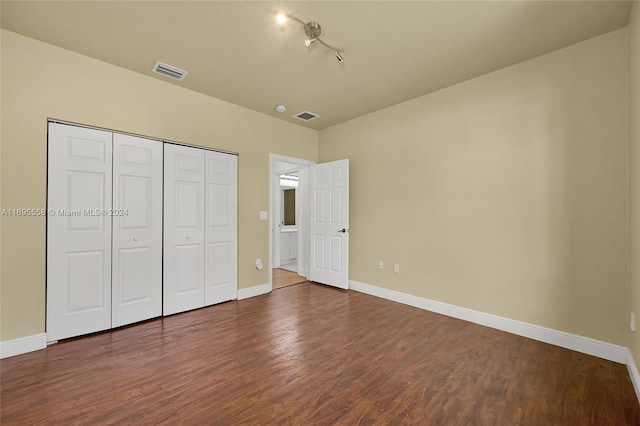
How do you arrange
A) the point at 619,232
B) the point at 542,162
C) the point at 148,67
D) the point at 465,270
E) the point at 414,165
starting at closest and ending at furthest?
the point at 619,232 < the point at 542,162 < the point at 148,67 < the point at 465,270 < the point at 414,165

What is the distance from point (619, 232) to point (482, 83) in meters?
1.98

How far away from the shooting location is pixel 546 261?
2.67m

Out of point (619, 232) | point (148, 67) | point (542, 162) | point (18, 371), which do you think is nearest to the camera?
point (18, 371)

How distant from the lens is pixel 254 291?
13.6 feet

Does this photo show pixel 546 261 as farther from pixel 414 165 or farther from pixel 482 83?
pixel 482 83

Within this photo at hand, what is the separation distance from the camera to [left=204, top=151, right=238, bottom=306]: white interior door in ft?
12.1

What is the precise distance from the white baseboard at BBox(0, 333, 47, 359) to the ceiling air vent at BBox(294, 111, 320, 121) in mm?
3980

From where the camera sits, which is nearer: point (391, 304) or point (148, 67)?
point (148, 67)

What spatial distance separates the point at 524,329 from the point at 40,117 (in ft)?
Result: 17.1

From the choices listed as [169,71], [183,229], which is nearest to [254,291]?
[183,229]

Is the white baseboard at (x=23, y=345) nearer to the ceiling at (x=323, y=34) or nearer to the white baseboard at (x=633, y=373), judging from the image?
the ceiling at (x=323, y=34)

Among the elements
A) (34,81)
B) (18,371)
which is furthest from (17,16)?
(18,371)

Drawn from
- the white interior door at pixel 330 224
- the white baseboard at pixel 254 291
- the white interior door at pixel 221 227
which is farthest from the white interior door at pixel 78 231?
the white interior door at pixel 330 224

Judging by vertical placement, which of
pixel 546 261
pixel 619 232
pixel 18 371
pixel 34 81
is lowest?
pixel 18 371
